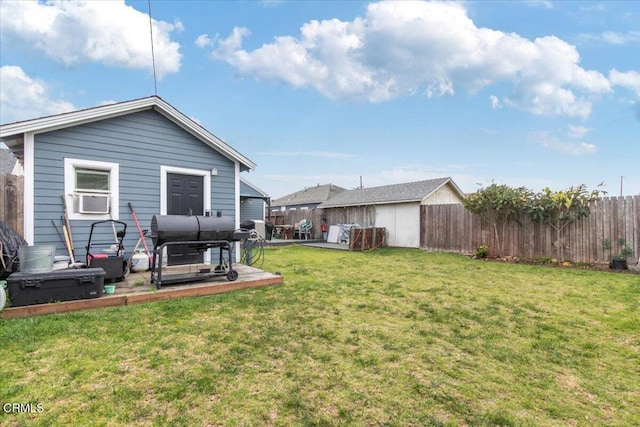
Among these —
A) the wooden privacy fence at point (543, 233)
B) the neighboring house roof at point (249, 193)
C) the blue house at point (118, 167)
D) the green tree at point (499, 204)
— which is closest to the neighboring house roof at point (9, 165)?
the neighboring house roof at point (249, 193)

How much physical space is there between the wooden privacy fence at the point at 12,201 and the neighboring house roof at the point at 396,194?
40.0 feet

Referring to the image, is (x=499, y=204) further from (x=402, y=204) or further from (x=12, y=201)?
(x=12, y=201)

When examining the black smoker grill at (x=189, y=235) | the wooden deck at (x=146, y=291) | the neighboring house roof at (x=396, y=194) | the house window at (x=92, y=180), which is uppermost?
the neighboring house roof at (x=396, y=194)

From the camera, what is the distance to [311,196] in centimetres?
3106

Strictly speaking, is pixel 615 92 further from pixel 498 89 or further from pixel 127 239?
pixel 127 239

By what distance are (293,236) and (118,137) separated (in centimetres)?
1335

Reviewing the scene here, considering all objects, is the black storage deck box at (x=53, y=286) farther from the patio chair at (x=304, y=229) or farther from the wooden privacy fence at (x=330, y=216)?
the patio chair at (x=304, y=229)

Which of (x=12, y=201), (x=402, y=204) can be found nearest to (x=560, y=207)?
(x=402, y=204)

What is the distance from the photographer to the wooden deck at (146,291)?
3549 millimetres

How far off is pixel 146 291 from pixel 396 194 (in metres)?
12.3

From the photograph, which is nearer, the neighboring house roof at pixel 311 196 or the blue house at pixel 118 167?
the blue house at pixel 118 167

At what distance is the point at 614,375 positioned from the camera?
7.85ft

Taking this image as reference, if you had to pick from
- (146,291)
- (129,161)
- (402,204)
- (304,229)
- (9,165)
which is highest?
(9,165)

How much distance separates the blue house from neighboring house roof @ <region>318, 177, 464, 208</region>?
865 cm
